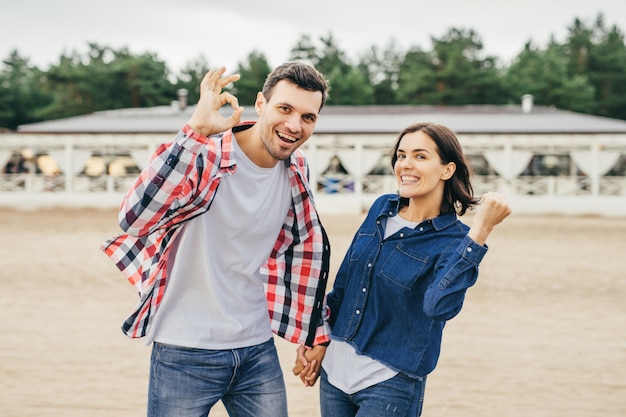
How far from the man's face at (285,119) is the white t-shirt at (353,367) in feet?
1.59

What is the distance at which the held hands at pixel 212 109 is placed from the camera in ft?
6.46

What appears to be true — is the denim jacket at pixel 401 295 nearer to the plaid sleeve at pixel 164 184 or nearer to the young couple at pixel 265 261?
the young couple at pixel 265 261

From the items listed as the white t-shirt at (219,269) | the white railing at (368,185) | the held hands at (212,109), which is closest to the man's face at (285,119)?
the white t-shirt at (219,269)

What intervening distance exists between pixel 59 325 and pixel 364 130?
17.5m

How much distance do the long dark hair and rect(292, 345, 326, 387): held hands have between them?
718 mm

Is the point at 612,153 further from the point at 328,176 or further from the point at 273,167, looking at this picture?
the point at 273,167

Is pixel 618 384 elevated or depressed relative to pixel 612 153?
depressed

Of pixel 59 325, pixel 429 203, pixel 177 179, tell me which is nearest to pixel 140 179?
pixel 177 179

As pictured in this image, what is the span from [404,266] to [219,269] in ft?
2.13

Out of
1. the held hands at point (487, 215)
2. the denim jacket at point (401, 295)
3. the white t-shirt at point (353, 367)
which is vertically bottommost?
the white t-shirt at point (353, 367)

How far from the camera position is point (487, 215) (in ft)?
6.86

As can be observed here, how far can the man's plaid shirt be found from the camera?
1937 millimetres

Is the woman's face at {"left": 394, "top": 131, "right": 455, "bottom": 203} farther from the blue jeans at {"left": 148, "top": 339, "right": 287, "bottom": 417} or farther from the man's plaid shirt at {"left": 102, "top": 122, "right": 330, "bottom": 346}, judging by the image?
the blue jeans at {"left": 148, "top": 339, "right": 287, "bottom": 417}

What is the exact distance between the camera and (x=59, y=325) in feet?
22.9
